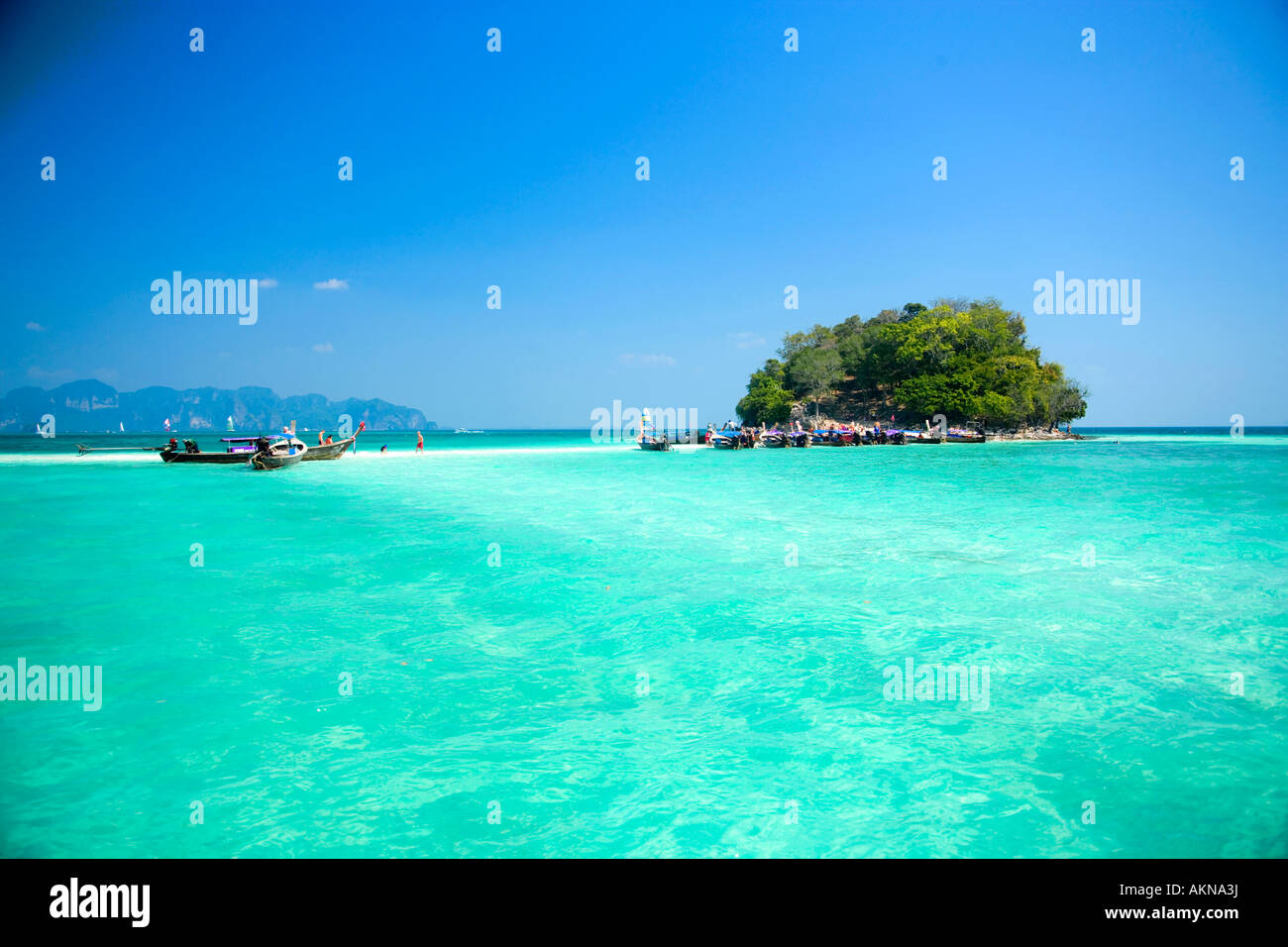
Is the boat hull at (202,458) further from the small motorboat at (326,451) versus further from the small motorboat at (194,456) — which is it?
the small motorboat at (326,451)

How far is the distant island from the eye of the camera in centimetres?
7962

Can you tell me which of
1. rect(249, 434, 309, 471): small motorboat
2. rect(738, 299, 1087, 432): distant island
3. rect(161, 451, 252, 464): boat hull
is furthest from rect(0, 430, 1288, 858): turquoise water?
rect(738, 299, 1087, 432): distant island

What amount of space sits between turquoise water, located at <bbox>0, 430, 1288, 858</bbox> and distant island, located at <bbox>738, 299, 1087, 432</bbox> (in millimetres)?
70927

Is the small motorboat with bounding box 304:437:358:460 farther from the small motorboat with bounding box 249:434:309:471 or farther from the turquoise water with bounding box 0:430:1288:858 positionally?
the turquoise water with bounding box 0:430:1288:858

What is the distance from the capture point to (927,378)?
8169 centimetres

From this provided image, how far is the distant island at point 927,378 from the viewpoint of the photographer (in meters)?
79.6

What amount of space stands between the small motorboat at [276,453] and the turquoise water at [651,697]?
23.9m

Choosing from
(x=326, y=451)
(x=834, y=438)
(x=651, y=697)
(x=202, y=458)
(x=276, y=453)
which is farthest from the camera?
(x=834, y=438)

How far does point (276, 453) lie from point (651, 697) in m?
40.0

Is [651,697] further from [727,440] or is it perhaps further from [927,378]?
[927,378]

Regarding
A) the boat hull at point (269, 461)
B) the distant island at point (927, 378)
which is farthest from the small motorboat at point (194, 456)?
the distant island at point (927, 378)

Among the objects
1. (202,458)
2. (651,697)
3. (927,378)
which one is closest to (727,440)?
(927,378)

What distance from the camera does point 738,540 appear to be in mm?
14758
